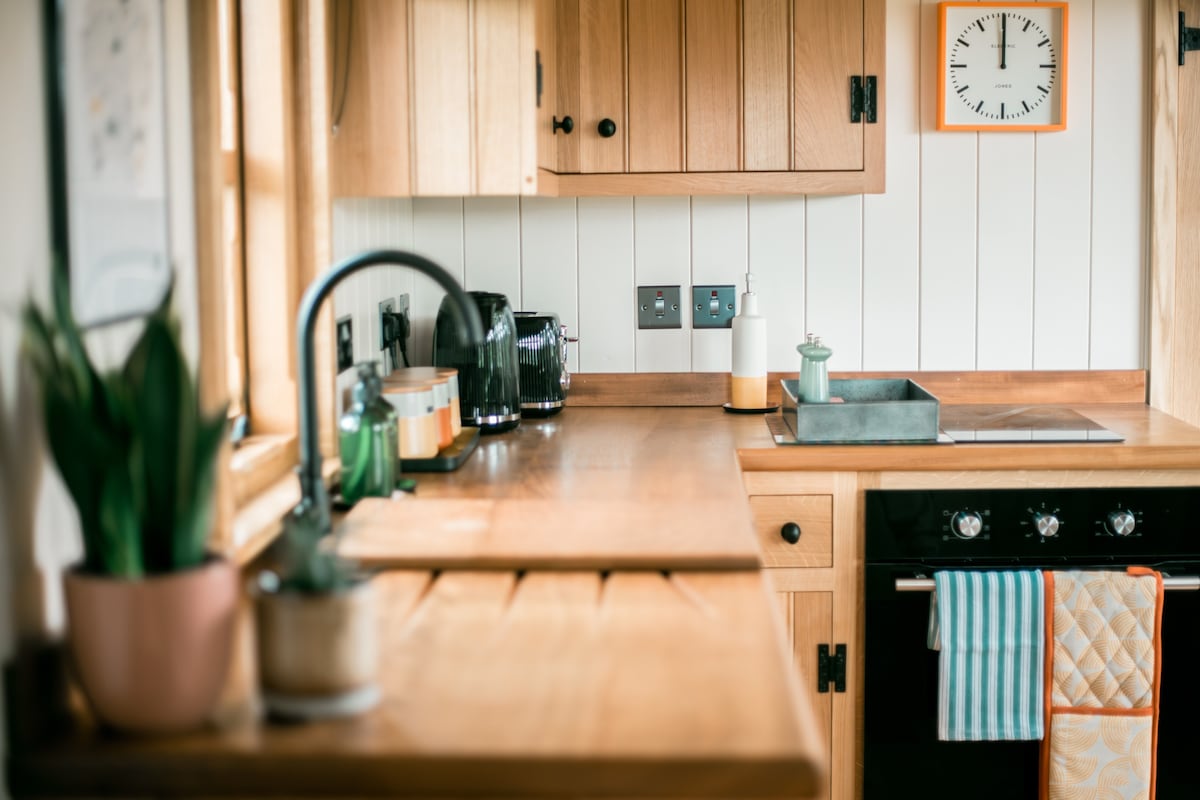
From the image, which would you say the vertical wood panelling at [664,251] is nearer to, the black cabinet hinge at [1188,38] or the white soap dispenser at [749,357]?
the white soap dispenser at [749,357]

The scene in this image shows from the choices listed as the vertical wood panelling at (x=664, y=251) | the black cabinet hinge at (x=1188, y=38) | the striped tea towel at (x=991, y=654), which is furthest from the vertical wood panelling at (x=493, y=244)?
the black cabinet hinge at (x=1188, y=38)

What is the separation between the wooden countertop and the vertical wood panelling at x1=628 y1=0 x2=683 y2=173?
5.83 ft

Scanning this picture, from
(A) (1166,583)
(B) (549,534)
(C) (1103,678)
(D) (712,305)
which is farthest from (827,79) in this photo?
(B) (549,534)

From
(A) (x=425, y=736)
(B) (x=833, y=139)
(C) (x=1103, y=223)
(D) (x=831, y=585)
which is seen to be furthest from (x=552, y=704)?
(C) (x=1103, y=223)

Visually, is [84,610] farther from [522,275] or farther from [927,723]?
[522,275]

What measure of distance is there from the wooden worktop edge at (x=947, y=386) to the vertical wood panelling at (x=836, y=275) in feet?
0.28

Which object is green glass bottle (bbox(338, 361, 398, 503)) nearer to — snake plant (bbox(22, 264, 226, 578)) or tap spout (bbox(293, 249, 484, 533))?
tap spout (bbox(293, 249, 484, 533))

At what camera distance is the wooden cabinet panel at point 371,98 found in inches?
99.9

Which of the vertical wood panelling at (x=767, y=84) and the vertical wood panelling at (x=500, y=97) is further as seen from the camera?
the vertical wood panelling at (x=767, y=84)

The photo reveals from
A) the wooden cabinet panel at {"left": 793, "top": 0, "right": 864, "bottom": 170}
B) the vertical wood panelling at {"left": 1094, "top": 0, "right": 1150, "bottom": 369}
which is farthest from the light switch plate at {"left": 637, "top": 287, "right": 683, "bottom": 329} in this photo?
the vertical wood panelling at {"left": 1094, "top": 0, "right": 1150, "bottom": 369}

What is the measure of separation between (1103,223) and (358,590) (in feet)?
8.28

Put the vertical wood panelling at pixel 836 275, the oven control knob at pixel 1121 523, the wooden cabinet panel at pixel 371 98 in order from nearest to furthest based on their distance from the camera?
the wooden cabinet panel at pixel 371 98 < the oven control knob at pixel 1121 523 < the vertical wood panelling at pixel 836 275

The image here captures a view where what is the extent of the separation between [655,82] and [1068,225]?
1042 millimetres

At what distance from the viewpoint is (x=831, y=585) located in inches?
107
